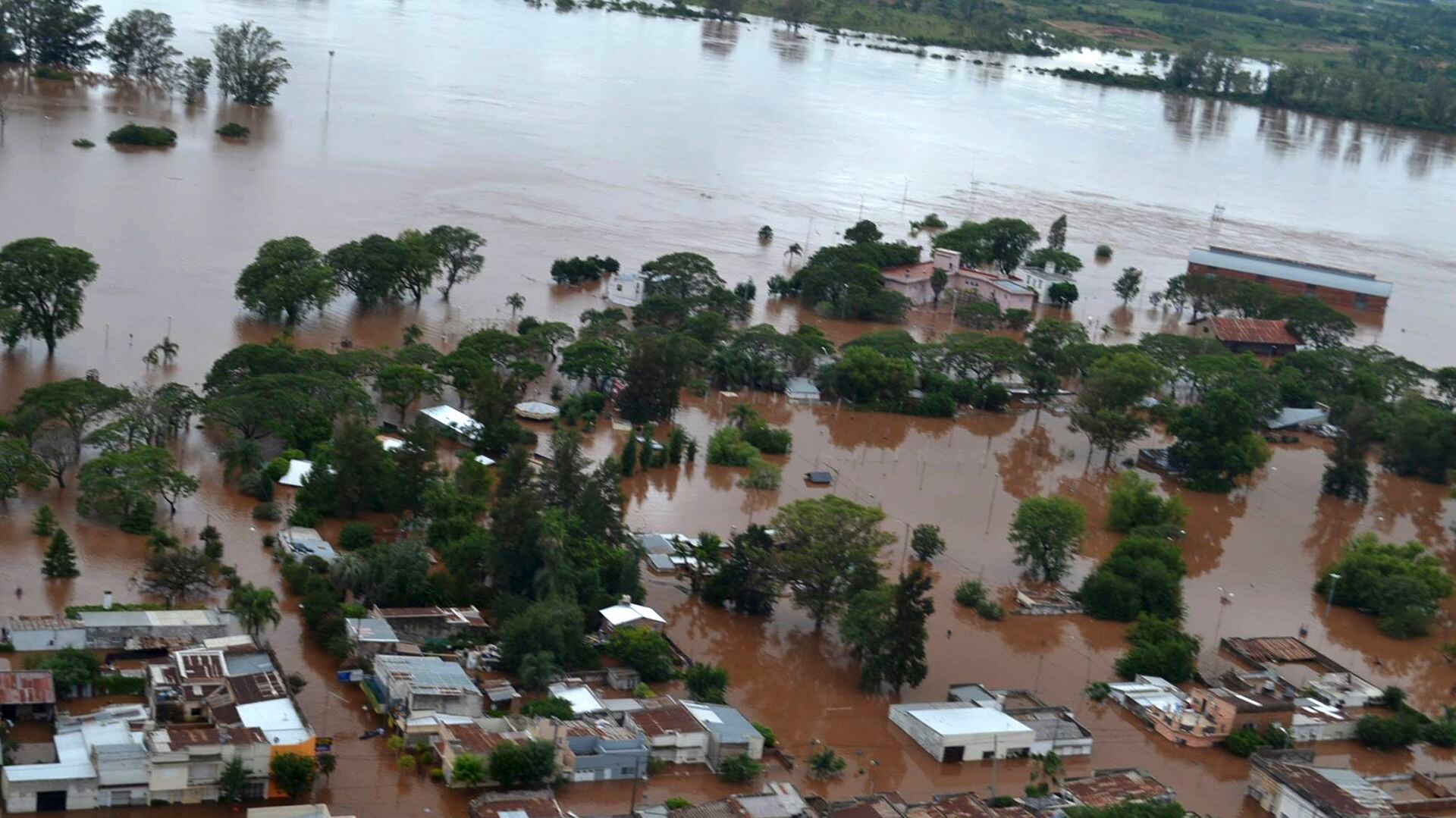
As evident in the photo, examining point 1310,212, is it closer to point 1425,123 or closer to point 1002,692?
point 1425,123

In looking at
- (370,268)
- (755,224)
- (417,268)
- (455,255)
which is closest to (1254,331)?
(755,224)

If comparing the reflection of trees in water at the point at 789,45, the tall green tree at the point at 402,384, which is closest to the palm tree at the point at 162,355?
the tall green tree at the point at 402,384

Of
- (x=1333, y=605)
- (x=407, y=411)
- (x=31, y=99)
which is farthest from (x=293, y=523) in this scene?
(x=31, y=99)

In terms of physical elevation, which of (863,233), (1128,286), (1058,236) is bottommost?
(1128,286)

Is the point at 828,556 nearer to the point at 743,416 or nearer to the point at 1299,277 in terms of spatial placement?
the point at 743,416

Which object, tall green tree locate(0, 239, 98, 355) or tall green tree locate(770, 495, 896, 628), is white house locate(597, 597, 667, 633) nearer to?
tall green tree locate(770, 495, 896, 628)

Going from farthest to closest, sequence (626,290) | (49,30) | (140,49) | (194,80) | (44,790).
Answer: (140,49)
(49,30)
(194,80)
(626,290)
(44,790)
